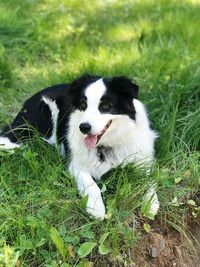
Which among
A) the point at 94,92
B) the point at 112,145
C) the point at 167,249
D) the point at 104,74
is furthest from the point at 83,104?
the point at 104,74

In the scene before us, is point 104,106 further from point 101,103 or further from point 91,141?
point 91,141

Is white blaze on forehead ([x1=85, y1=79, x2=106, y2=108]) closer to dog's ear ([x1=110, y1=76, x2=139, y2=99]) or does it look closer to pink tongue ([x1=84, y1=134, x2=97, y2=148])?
dog's ear ([x1=110, y1=76, x2=139, y2=99])

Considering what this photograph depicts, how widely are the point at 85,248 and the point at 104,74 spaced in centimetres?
230

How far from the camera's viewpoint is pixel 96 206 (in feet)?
9.58

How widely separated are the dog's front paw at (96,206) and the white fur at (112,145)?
0.28 ft

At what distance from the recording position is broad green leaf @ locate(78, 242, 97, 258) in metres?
2.68

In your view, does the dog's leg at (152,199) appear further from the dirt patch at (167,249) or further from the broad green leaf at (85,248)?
the broad green leaf at (85,248)

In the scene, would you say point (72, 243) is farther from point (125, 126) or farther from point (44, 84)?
point (44, 84)

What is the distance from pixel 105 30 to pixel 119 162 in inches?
123

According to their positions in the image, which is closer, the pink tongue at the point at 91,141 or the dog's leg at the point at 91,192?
the dog's leg at the point at 91,192

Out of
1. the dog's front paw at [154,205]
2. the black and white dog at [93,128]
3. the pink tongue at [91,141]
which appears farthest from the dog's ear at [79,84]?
the dog's front paw at [154,205]

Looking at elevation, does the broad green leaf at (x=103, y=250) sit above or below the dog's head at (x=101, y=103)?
below

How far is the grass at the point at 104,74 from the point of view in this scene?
281cm

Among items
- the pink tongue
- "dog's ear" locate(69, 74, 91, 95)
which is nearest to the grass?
the pink tongue
